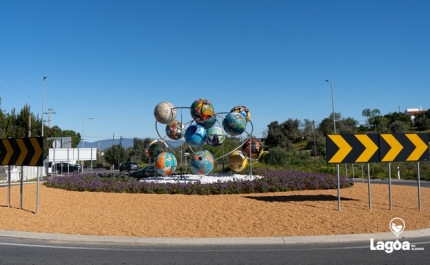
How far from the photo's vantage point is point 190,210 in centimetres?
1236

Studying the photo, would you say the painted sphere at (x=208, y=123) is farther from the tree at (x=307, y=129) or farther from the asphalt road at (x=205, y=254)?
the tree at (x=307, y=129)

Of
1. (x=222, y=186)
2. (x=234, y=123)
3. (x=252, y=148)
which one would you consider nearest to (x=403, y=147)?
(x=222, y=186)

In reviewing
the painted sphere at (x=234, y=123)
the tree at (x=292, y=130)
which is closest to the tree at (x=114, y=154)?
the tree at (x=292, y=130)

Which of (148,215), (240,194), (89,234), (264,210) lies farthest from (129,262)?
(240,194)

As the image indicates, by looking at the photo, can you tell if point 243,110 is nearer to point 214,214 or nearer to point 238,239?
point 214,214

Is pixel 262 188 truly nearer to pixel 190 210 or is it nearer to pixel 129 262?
pixel 190 210

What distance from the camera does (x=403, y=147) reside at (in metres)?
12.4

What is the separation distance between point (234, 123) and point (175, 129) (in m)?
3.79

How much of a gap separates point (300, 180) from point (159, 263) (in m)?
11.9

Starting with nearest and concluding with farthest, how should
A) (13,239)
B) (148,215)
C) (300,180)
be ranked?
(13,239) < (148,215) < (300,180)

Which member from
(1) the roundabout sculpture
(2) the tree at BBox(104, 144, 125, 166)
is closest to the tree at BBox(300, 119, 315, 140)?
(2) the tree at BBox(104, 144, 125, 166)

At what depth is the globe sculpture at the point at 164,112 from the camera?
20.6 metres

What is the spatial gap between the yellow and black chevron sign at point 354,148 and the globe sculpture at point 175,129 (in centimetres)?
1151

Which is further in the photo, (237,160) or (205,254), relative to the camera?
(237,160)
